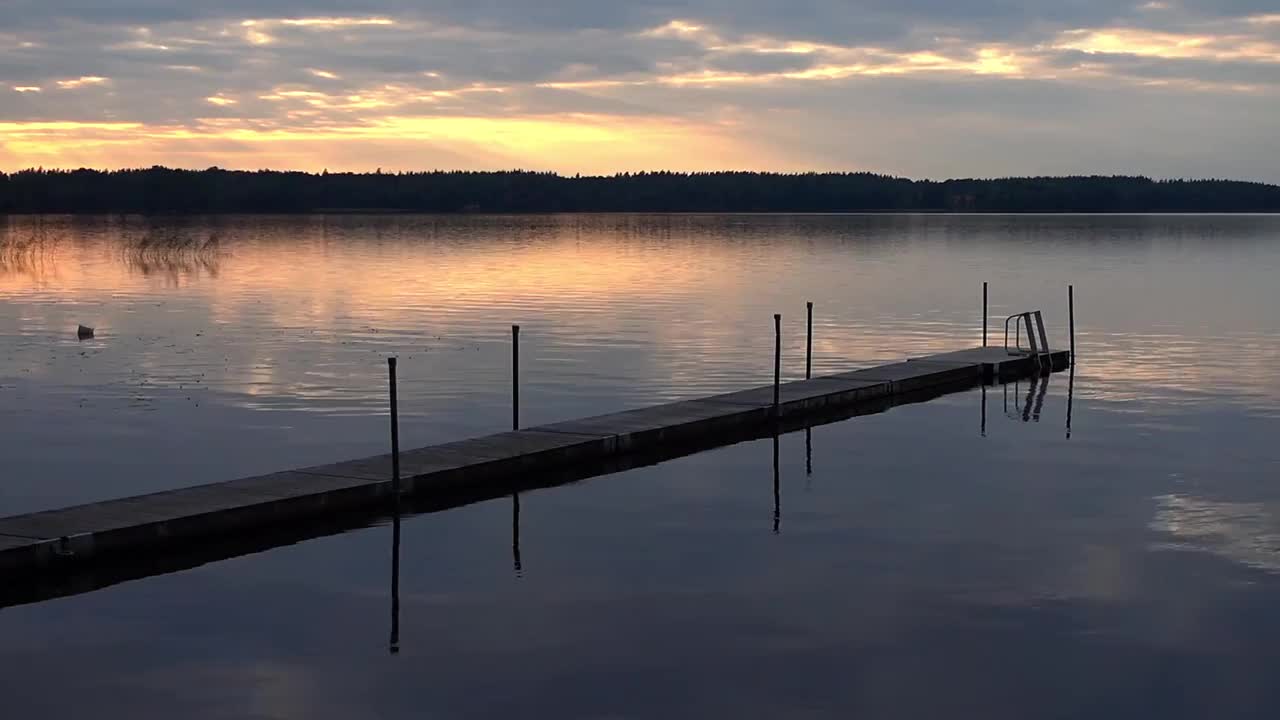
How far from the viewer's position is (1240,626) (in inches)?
603

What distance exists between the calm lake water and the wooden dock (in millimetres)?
659

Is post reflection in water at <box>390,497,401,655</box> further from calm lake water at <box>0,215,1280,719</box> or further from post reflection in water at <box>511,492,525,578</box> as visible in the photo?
post reflection in water at <box>511,492,525,578</box>

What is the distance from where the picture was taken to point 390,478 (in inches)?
802

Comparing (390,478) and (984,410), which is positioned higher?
(390,478)

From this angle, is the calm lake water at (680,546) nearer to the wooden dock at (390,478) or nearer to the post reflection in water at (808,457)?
the post reflection in water at (808,457)

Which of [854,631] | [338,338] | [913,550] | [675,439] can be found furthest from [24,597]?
[338,338]

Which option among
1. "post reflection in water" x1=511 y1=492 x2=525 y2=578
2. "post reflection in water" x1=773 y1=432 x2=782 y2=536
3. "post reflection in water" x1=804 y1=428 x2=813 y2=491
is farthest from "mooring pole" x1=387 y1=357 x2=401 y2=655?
"post reflection in water" x1=804 y1=428 x2=813 y2=491

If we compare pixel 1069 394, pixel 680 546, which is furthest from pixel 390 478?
pixel 1069 394

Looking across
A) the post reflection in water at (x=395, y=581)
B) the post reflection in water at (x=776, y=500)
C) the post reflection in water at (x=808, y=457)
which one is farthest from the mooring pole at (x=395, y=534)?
the post reflection in water at (x=808, y=457)

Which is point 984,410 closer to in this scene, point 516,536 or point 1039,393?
point 1039,393

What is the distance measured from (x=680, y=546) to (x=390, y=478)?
4202 mm

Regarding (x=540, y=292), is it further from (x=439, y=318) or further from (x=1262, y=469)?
(x=1262, y=469)

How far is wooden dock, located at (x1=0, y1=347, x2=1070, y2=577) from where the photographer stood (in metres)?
17.0

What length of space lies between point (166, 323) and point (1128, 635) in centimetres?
4109
